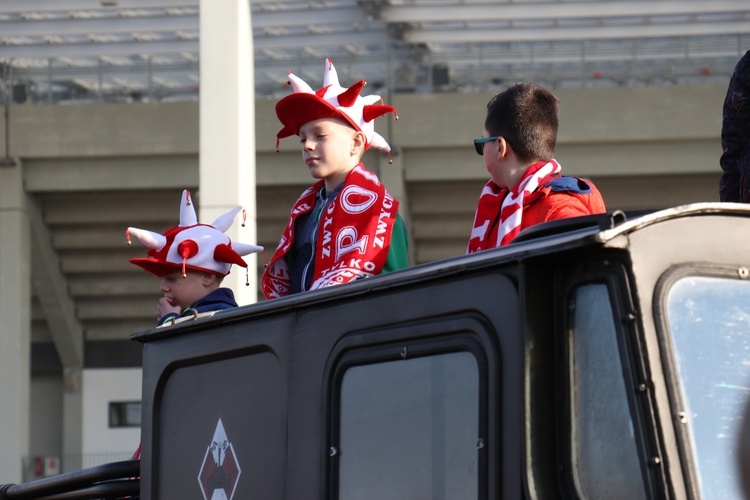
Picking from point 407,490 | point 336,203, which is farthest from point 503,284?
point 336,203

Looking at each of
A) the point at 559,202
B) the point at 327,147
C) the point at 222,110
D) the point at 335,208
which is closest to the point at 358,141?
the point at 327,147

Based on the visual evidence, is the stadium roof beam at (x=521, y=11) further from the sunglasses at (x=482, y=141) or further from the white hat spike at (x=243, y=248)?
the sunglasses at (x=482, y=141)

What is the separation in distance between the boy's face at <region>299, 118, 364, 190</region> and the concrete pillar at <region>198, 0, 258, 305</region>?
11.6 metres

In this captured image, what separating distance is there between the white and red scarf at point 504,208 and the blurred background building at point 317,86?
612 inches

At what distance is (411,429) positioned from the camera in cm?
284

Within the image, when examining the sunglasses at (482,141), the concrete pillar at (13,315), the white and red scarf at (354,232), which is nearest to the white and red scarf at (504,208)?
the sunglasses at (482,141)

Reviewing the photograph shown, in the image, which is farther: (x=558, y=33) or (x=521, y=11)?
(x=558, y=33)

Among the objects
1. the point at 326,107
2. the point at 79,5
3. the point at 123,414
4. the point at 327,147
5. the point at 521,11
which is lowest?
the point at 327,147

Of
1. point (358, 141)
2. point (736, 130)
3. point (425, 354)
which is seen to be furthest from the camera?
point (358, 141)

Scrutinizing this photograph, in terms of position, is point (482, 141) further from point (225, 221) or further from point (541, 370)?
point (225, 221)

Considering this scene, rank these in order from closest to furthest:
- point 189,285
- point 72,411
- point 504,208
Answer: point 504,208 → point 189,285 → point 72,411

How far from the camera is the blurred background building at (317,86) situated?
1991cm

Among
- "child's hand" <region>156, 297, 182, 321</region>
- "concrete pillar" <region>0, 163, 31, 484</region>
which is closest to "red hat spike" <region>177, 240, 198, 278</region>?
"child's hand" <region>156, 297, 182, 321</region>

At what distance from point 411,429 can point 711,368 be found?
693 mm
